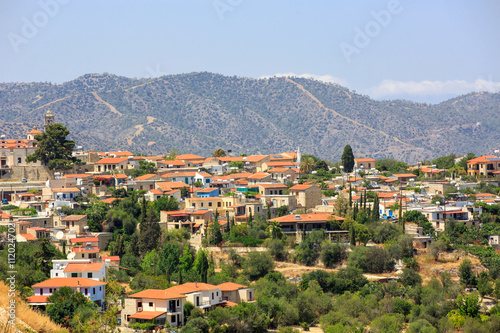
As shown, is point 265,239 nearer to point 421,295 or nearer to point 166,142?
point 421,295

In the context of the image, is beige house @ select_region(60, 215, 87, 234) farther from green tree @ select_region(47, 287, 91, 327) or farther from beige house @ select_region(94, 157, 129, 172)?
beige house @ select_region(94, 157, 129, 172)

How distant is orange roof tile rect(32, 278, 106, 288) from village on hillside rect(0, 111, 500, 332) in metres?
0.06

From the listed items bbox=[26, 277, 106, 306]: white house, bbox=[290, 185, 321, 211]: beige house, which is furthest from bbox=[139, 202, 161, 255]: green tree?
bbox=[290, 185, 321, 211]: beige house

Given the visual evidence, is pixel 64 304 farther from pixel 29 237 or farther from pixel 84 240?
pixel 29 237

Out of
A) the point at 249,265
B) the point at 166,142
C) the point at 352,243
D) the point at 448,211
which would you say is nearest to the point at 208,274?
the point at 249,265

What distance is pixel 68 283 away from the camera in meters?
36.6

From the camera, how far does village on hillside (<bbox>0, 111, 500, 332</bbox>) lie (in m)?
37.7

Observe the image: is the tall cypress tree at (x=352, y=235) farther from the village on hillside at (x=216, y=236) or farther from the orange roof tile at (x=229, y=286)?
the orange roof tile at (x=229, y=286)

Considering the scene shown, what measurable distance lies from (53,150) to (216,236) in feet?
75.1

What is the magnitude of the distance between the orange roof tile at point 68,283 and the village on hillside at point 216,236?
55 millimetres

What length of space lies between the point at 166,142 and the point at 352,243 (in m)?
128

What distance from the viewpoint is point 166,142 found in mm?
172750

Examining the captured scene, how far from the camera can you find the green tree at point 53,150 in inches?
2457

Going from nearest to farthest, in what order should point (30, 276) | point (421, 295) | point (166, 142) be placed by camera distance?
point (30, 276)
point (421, 295)
point (166, 142)
